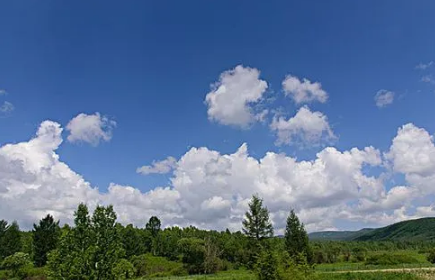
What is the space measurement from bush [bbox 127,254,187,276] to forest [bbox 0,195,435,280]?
0.72 feet

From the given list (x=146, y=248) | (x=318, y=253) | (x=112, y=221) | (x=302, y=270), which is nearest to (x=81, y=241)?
(x=112, y=221)

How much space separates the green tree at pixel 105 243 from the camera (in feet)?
88.9

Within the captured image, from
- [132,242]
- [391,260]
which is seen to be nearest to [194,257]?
[132,242]

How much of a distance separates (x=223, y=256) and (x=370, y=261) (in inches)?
1758

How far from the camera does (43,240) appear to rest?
8306 cm

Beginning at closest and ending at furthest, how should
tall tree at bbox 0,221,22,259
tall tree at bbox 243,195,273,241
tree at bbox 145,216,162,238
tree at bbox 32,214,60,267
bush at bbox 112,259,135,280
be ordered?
bush at bbox 112,259,135,280 < tall tree at bbox 243,195,273,241 < tree at bbox 32,214,60,267 < tall tree at bbox 0,221,22,259 < tree at bbox 145,216,162,238

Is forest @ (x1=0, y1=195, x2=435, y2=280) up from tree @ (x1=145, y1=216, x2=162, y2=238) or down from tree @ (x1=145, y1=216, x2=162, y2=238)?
down

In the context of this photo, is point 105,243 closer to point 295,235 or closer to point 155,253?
point 295,235

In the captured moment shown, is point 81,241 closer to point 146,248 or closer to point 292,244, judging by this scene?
point 292,244

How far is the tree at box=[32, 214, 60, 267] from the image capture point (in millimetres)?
82031

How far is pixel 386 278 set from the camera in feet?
137

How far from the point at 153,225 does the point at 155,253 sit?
48.9 feet

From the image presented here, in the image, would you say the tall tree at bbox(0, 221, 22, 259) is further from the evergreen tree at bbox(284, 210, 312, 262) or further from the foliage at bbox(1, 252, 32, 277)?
the evergreen tree at bbox(284, 210, 312, 262)

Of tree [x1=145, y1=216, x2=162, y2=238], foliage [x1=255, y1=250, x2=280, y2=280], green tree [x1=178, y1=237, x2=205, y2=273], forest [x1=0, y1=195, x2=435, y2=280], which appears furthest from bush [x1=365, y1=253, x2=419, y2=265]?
tree [x1=145, y1=216, x2=162, y2=238]
